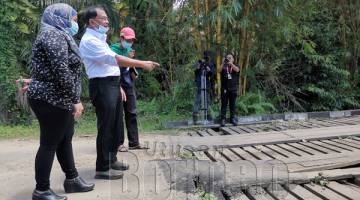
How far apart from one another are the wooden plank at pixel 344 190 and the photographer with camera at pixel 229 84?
156 inches

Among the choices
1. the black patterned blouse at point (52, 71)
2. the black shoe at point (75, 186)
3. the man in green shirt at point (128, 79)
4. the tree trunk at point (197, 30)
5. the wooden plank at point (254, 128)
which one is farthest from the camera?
the tree trunk at point (197, 30)

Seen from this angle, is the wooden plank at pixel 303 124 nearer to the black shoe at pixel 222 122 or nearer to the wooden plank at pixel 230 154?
the black shoe at pixel 222 122

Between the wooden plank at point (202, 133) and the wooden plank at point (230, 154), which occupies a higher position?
the wooden plank at point (202, 133)

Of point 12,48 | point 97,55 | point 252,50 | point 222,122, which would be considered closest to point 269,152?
point 97,55

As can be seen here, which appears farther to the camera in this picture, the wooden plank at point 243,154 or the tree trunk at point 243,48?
the tree trunk at point 243,48

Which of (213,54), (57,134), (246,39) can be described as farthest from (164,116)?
(57,134)

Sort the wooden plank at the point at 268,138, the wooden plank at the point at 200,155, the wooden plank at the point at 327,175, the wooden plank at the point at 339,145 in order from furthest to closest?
the wooden plank at the point at 268,138 → the wooden plank at the point at 339,145 → the wooden plank at the point at 200,155 → the wooden plank at the point at 327,175

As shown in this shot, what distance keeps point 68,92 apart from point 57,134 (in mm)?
324

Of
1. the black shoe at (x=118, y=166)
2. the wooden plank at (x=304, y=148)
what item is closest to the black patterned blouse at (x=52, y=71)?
the black shoe at (x=118, y=166)

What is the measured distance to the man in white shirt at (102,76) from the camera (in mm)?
3781

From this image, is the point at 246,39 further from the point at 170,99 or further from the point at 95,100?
the point at 95,100

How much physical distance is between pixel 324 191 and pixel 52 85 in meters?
2.47

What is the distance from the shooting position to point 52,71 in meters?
3.20

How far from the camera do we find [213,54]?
9047 millimetres
